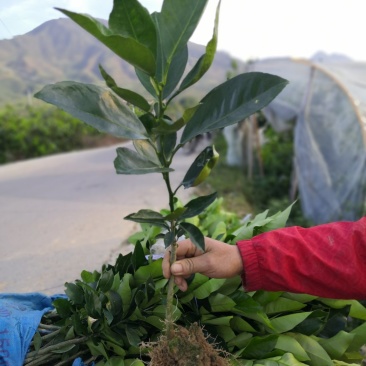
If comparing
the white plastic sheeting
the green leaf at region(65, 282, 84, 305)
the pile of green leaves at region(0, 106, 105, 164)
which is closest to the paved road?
the green leaf at region(65, 282, 84, 305)

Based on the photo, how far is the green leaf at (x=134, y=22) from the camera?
111 centimetres

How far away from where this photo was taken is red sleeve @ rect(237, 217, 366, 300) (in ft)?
5.02

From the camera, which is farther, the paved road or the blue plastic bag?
the paved road

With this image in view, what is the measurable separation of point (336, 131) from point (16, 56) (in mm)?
5298

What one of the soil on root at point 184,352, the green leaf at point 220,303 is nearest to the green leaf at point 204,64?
the soil on root at point 184,352

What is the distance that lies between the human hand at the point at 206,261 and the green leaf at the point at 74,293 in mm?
401

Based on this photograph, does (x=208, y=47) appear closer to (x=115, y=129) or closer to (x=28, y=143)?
(x=115, y=129)

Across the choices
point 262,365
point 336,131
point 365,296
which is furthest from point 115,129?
point 336,131

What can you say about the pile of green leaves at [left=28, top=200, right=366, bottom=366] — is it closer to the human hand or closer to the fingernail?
the human hand

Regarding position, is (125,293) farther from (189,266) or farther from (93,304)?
(189,266)

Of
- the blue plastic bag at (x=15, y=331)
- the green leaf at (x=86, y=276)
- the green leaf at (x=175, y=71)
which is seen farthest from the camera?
the green leaf at (x=86, y=276)

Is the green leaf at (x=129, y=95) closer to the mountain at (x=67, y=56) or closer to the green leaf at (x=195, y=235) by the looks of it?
the mountain at (x=67, y=56)

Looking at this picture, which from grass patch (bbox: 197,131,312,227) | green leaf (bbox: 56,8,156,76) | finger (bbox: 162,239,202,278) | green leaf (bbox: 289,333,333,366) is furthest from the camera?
grass patch (bbox: 197,131,312,227)

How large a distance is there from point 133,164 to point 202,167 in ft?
0.64
